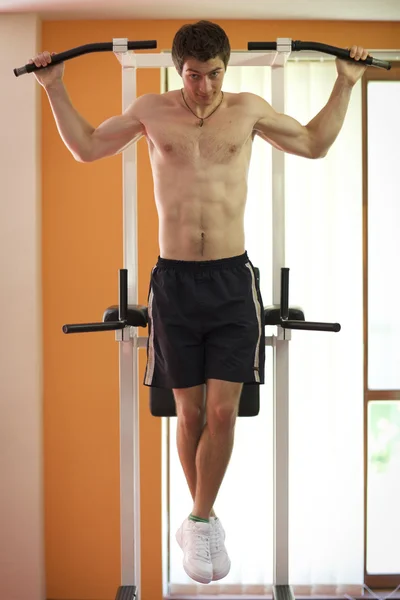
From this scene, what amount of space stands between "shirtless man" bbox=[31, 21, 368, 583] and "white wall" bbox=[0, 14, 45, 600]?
1.43 m

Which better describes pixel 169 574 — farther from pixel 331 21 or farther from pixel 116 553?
pixel 331 21

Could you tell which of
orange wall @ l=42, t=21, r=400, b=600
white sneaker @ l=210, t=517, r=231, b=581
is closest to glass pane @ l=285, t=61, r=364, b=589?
orange wall @ l=42, t=21, r=400, b=600

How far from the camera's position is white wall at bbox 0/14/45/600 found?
3543mm

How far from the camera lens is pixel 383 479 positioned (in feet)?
12.8

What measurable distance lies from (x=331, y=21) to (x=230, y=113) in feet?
5.93

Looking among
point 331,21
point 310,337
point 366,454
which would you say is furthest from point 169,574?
point 331,21

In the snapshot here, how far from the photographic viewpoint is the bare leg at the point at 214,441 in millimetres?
2180

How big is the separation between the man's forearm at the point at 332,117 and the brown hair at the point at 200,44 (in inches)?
16.3

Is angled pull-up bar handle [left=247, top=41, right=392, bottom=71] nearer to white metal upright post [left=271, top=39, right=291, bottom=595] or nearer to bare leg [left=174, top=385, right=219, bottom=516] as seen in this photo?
white metal upright post [left=271, top=39, right=291, bottom=595]

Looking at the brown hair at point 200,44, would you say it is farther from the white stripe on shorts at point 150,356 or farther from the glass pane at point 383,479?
the glass pane at point 383,479

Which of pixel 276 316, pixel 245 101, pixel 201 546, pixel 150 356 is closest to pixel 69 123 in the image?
pixel 245 101

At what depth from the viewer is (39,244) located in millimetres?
3680

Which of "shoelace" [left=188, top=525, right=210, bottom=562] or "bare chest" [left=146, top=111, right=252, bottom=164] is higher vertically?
"bare chest" [left=146, top=111, right=252, bottom=164]

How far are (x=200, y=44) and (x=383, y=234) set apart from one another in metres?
2.09
